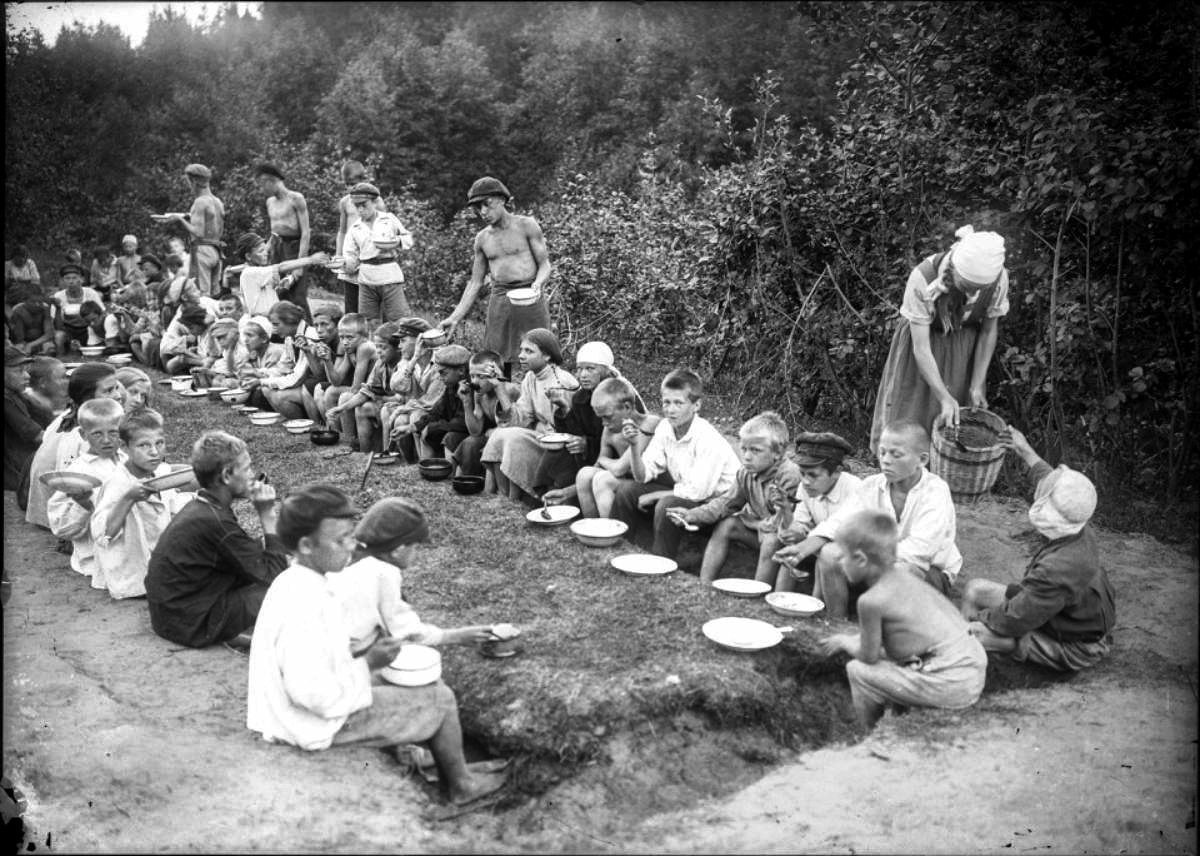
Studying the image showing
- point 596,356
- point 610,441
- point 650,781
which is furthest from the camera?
point 596,356

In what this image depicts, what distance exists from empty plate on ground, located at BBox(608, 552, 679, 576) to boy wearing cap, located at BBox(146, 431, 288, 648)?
1.72m

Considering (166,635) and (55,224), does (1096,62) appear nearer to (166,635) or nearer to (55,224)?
(166,635)

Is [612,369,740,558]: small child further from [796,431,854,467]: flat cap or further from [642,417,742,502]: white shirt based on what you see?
[796,431,854,467]: flat cap

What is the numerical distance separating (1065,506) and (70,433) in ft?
17.8

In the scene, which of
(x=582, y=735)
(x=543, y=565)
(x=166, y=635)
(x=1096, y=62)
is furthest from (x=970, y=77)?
(x=166, y=635)

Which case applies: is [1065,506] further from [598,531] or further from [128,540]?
[128,540]

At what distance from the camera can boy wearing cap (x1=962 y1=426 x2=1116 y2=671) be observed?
4.48m

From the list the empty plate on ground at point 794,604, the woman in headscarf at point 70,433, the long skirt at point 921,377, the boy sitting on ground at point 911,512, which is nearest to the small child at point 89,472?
the woman in headscarf at point 70,433

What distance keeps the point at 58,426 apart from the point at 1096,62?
7.36 metres

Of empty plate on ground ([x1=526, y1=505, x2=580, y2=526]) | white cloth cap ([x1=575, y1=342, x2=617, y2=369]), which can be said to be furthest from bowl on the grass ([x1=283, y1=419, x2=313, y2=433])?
empty plate on ground ([x1=526, y1=505, x2=580, y2=526])

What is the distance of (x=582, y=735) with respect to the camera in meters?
3.95

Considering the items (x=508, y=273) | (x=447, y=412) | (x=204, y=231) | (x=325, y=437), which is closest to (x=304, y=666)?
A: (x=447, y=412)

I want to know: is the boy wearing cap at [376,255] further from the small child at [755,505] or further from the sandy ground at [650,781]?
the sandy ground at [650,781]

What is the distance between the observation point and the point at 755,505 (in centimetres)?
573
